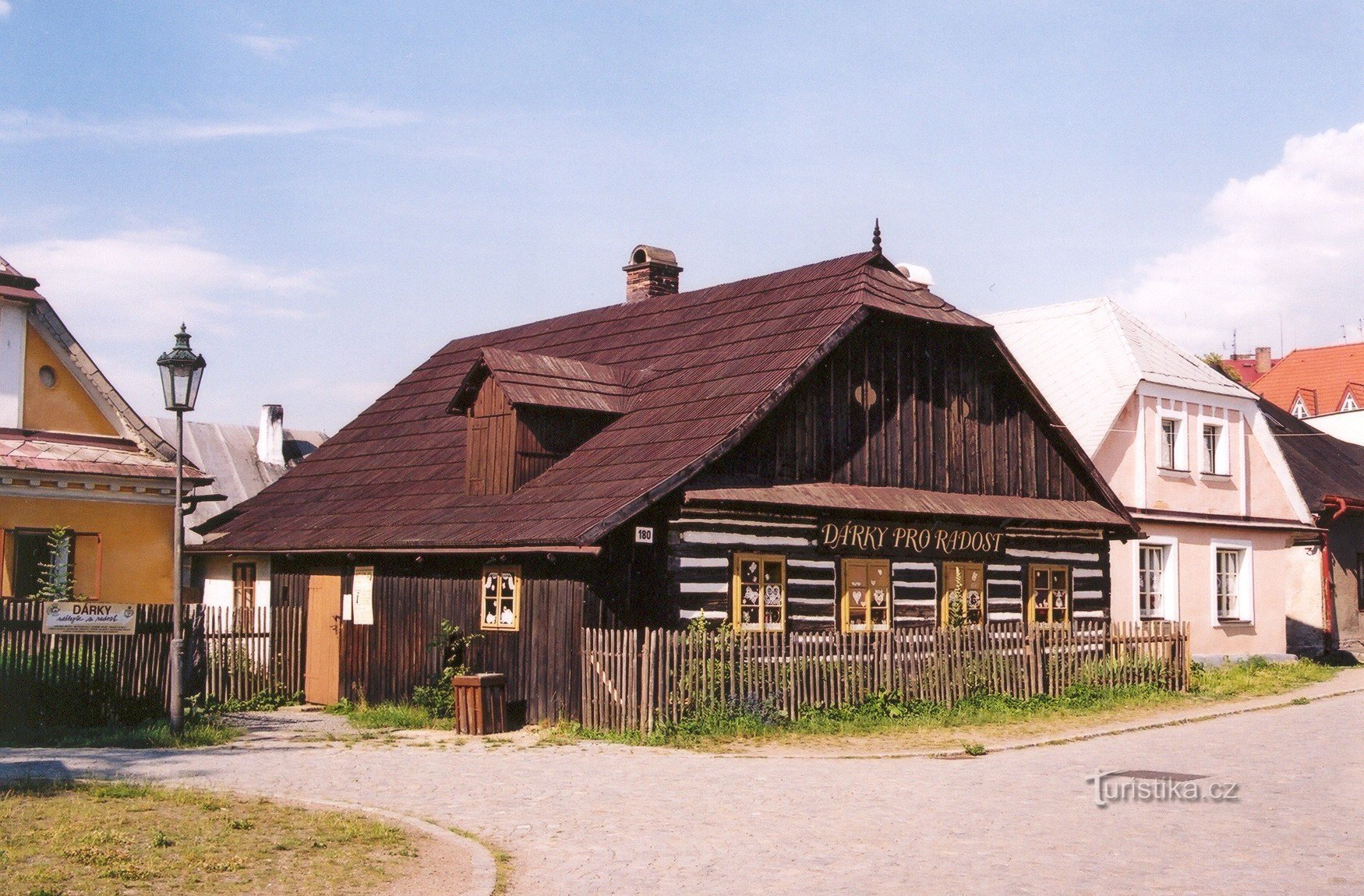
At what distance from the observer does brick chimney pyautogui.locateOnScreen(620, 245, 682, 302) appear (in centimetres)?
2939

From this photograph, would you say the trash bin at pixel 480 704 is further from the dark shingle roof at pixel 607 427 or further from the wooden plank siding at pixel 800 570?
the wooden plank siding at pixel 800 570

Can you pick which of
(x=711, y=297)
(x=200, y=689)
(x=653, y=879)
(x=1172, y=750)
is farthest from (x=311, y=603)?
(x=653, y=879)

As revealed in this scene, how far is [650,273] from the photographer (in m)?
29.3

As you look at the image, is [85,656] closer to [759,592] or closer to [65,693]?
[65,693]

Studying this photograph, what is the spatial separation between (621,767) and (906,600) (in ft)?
27.6

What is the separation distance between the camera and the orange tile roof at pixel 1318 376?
69125 millimetres

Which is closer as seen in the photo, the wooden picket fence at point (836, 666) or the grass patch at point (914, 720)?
the grass patch at point (914, 720)

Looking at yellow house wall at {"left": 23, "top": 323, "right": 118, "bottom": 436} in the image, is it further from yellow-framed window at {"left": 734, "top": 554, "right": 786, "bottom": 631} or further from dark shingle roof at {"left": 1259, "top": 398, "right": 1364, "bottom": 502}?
dark shingle roof at {"left": 1259, "top": 398, "right": 1364, "bottom": 502}

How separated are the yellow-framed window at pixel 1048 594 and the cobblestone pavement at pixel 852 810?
245 inches

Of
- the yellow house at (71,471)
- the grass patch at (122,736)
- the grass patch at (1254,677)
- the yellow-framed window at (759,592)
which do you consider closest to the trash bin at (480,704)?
the grass patch at (122,736)

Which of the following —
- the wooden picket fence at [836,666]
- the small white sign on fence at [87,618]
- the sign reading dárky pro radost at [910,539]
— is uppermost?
the sign reading dárky pro radost at [910,539]

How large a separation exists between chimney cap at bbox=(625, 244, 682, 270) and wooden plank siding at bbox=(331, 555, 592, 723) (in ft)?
30.0

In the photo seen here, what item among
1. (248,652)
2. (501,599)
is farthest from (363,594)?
(501,599)

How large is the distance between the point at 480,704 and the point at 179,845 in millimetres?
8912
